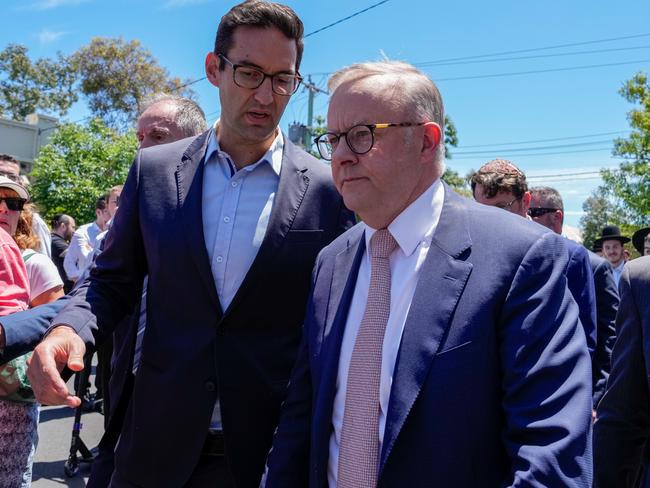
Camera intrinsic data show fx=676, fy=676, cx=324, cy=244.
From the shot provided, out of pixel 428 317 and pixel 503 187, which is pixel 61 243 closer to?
pixel 503 187

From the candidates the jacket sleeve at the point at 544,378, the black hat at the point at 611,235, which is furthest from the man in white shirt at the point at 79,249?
the black hat at the point at 611,235

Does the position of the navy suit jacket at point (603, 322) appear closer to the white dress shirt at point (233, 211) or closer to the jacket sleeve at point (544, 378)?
the white dress shirt at point (233, 211)

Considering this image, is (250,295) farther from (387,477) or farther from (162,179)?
(387,477)

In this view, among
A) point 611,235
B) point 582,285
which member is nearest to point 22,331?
point 582,285

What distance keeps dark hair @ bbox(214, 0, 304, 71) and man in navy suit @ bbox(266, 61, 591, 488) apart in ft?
1.94

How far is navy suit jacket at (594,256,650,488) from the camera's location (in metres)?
2.18

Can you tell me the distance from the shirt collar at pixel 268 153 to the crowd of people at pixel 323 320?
0.03ft

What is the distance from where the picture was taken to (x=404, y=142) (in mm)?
1903

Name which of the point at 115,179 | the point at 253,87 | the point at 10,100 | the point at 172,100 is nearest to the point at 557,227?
the point at 172,100

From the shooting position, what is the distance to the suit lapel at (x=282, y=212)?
91.3 inches

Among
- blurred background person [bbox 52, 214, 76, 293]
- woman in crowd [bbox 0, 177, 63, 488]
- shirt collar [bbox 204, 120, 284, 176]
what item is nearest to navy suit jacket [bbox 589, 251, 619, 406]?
shirt collar [bbox 204, 120, 284, 176]

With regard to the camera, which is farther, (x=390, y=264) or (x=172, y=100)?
(x=172, y=100)

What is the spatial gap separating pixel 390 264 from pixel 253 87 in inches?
37.0

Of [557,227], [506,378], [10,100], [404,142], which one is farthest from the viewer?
[10,100]
